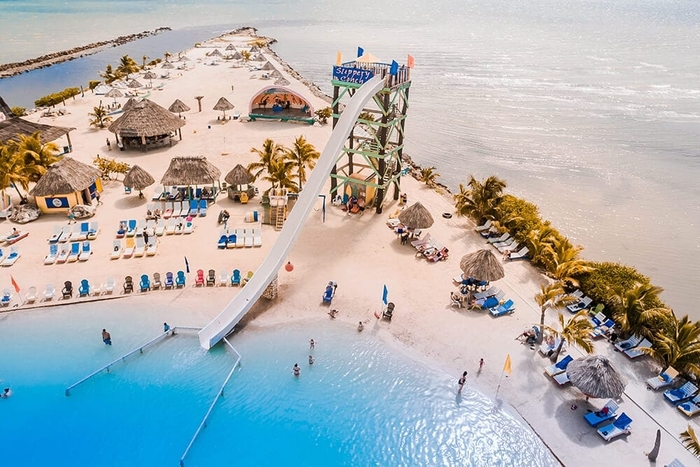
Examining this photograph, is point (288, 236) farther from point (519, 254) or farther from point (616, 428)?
point (616, 428)

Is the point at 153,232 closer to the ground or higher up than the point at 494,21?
closer to the ground

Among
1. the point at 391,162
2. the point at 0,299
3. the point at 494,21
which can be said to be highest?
the point at 494,21

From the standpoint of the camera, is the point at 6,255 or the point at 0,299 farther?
the point at 6,255

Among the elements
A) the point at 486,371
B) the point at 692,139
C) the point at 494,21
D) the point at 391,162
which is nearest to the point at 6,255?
the point at 391,162

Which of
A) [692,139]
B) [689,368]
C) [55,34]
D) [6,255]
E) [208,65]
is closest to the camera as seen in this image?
[689,368]

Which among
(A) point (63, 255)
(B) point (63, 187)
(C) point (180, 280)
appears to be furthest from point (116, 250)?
(B) point (63, 187)

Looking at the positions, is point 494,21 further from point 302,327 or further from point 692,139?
point 302,327

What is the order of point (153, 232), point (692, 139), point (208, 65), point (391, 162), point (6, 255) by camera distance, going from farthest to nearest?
point (208, 65)
point (692, 139)
point (391, 162)
point (153, 232)
point (6, 255)
